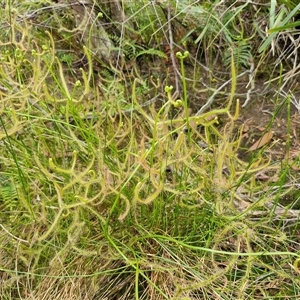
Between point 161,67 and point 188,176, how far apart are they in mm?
567

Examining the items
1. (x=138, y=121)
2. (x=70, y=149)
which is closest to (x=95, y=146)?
(x=70, y=149)

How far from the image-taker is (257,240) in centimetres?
96

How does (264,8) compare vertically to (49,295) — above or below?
above

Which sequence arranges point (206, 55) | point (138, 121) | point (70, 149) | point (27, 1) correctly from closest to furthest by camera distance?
point (70, 149), point (138, 121), point (27, 1), point (206, 55)

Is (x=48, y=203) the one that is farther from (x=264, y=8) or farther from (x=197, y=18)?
(x=264, y=8)

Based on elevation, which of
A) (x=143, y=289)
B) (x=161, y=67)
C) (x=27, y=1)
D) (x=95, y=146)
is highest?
(x=27, y=1)

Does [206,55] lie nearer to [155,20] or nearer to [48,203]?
[155,20]

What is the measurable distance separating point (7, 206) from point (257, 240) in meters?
→ 0.56


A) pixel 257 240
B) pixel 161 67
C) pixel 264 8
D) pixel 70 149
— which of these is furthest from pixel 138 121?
pixel 264 8

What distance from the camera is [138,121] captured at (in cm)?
118

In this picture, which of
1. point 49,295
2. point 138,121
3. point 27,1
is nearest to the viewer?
point 49,295

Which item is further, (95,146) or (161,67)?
(161,67)

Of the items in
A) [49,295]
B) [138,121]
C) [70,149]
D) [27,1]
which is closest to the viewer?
[49,295]

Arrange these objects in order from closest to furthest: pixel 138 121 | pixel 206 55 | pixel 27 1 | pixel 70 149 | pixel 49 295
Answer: pixel 49 295
pixel 70 149
pixel 138 121
pixel 27 1
pixel 206 55
